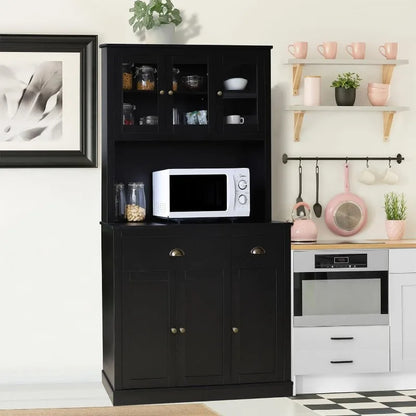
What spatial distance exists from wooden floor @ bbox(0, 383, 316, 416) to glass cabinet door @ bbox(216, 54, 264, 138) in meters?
1.40

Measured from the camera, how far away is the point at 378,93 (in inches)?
204

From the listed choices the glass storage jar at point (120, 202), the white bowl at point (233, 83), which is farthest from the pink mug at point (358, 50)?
the glass storage jar at point (120, 202)

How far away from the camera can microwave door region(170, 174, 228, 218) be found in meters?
4.69

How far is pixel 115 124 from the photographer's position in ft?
15.5

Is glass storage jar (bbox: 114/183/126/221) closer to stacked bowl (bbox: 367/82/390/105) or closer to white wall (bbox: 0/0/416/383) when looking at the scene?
white wall (bbox: 0/0/416/383)

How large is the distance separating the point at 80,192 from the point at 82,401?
115 cm

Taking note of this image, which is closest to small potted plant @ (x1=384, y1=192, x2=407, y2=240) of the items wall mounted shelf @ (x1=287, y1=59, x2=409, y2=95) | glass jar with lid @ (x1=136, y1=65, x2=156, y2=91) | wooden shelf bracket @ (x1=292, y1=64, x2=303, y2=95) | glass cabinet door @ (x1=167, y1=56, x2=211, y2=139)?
wall mounted shelf @ (x1=287, y1=59, x2=409, y2=95)

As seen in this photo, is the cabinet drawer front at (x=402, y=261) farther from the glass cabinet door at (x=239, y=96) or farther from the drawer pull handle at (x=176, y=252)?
the drawer pull handle at (x=176, y=252)

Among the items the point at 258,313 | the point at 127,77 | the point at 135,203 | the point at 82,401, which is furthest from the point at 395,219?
the point at 82,401

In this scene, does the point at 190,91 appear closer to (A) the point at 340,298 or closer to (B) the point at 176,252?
(B) the point at 176,252

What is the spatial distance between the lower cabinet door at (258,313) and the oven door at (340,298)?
0.40ft

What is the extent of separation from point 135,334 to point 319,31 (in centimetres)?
204

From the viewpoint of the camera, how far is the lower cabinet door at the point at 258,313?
15.3ft

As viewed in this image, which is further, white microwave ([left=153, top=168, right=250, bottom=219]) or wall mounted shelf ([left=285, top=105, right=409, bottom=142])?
wall mounted shelf ([left=285, top=105, right=409, bottom=142])
